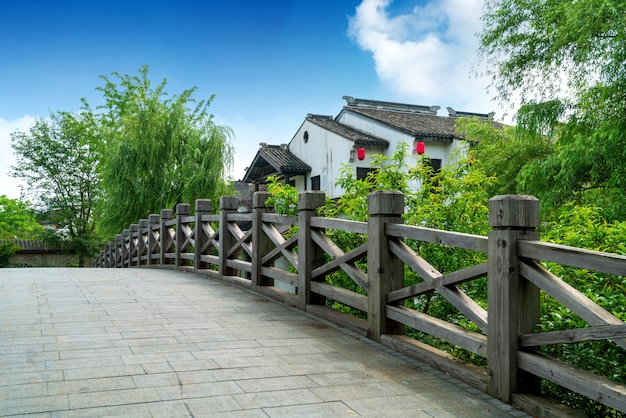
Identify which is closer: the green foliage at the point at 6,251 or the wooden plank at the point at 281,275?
the wooden plank at the point at 281,275

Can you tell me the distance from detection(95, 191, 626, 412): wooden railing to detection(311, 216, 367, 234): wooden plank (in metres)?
0.01

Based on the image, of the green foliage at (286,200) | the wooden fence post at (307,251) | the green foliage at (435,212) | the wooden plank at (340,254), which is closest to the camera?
the wooden plank at (340,254)

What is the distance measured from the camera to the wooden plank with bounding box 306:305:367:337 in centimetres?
521

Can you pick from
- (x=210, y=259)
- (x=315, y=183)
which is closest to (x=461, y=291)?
(x=210, y=259)

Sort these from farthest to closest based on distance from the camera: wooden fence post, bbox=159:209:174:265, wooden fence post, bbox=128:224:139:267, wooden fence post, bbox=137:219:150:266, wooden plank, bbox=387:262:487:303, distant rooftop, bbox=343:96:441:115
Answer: distant rooftop, bbox=343:96:441:115
wooden fence post, bbox=128:224:139:267
wooden fence post, bbox=137:219:150:266
wooden fence post, bbox=159:209:174:265
wooden plank, bbox=387:262:487:303

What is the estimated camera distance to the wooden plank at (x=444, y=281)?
3790 millimetres

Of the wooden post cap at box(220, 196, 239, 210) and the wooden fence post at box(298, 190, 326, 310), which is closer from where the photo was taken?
the wooden fence post at box(298, 190, 326, 310)

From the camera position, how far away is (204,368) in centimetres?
404

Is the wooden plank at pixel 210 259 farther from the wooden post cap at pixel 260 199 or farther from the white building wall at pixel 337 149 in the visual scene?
the white building wall at pixel 337 149

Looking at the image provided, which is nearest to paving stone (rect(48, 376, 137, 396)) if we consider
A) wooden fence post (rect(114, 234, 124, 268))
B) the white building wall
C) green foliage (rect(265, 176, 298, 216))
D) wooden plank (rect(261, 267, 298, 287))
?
wooden plank (rect(261, 267, 298, 287))

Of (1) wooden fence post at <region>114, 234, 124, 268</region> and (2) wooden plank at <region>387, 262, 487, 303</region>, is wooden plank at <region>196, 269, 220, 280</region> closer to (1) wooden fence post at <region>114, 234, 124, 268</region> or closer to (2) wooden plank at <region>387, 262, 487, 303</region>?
(2) wooden plank at <region>387, 262, 487, 303</region>

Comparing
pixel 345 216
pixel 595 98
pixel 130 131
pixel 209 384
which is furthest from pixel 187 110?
pixel 209 384

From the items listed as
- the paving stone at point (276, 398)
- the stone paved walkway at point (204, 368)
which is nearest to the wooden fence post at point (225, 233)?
Answer: the stone paved walkway at point (204, 368)

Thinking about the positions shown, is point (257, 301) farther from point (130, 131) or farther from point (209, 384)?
point (130, 131)
